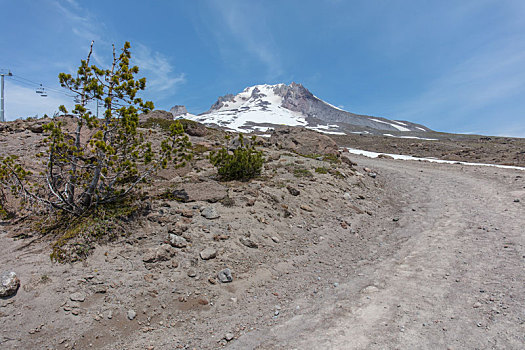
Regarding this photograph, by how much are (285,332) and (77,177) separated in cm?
616

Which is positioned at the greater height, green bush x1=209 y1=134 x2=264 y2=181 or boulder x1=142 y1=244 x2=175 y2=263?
green bush x1=209 y1=134 x2=264 y2=181

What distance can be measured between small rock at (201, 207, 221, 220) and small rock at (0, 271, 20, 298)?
373 cm

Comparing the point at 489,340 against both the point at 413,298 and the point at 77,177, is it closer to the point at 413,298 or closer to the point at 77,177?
the point at 413,298

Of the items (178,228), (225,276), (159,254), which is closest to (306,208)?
(225,276)

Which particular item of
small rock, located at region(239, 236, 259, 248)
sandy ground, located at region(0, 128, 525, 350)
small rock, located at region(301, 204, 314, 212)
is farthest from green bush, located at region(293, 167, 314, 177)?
small rock, located at region(239, 236, 259, 248)

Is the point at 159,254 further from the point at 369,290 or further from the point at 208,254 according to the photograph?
the point at 369,290

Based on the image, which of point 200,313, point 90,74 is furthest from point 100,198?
point 200,313

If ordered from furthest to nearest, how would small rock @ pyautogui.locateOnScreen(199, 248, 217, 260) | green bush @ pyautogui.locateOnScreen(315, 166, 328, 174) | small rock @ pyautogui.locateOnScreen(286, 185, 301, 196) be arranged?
green bush @ pyautogui.locateOnScreen(315, 166, 328, 174) < small rock @ pyautogui.locateOnScreen(286, 185, 301, 196) < small rock @ pyautogui.locateOnScreen(199, 248, 217, 260)

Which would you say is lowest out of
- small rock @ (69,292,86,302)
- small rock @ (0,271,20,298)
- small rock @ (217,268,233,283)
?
small rock @ (69,292,86,302)

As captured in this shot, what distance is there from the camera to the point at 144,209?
6.57 meters

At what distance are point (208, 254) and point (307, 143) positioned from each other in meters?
16.5

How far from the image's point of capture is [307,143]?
20.7 metres

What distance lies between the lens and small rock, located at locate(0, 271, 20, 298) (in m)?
3.95

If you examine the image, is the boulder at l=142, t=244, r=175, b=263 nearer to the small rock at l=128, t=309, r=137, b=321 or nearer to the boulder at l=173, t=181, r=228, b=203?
the small rock at l=128, t=309, r=137, b=321
